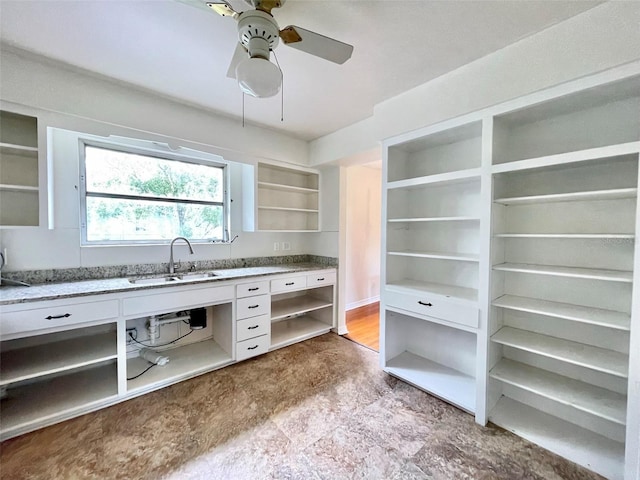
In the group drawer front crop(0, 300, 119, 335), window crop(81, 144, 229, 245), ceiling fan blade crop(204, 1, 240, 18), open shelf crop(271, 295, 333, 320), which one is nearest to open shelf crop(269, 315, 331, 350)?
open shelf crop(271, 295, 333, 320)

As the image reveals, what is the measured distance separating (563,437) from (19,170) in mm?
4338

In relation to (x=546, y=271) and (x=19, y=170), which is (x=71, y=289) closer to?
(x=19, y=170)

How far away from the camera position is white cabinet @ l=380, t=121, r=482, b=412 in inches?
83.7

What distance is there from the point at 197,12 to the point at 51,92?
1.40m

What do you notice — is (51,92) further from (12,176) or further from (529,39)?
(529,39)

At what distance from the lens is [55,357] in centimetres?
191

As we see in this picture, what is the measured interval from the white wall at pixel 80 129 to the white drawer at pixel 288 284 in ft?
2.83

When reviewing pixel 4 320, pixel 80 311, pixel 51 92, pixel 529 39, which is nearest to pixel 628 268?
pixel 529 39

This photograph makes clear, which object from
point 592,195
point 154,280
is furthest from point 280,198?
point 592,195

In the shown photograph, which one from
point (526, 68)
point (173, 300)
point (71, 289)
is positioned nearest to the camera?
point (526, 68)

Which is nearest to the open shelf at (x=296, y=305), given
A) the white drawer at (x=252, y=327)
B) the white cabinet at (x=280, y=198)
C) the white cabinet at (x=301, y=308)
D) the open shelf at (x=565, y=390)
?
the white cabinet at (x=301, y=308)

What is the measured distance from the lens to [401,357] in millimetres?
2646

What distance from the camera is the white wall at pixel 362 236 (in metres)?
4.43

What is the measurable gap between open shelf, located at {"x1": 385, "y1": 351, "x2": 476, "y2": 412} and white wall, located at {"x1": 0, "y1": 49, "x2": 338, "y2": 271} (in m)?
2.37
